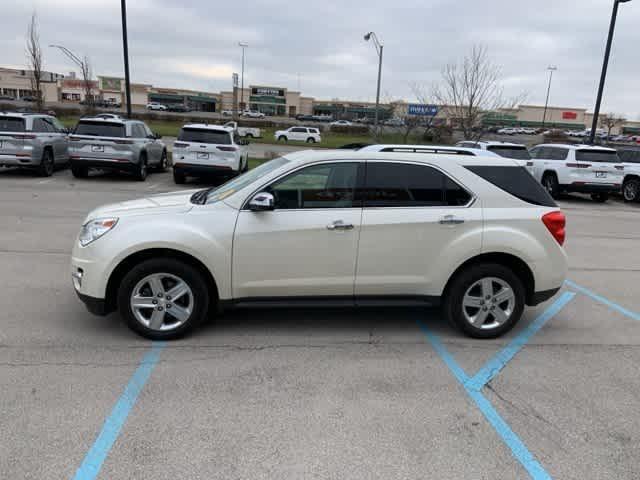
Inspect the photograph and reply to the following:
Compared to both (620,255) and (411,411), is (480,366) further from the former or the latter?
(620,255)

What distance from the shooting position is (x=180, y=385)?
3.74 metres

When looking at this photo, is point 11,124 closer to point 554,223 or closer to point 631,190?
point 554,223

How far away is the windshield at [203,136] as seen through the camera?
14.7 m

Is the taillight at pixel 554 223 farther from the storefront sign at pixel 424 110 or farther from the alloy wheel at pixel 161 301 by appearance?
the storefront sign at pixel 424 110

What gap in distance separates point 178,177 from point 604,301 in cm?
1221

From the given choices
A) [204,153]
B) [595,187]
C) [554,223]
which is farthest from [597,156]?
[554,223]

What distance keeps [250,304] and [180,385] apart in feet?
3.26

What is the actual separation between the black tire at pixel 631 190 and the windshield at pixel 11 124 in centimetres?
1908

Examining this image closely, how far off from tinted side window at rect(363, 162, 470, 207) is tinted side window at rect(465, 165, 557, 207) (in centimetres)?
30

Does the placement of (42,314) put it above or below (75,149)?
below

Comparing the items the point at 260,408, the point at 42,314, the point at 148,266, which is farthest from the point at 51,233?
the point at 260,408

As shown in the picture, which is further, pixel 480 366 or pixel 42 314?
pixel 42 314

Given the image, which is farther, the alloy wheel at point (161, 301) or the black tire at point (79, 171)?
the black tire at point (79, 171)

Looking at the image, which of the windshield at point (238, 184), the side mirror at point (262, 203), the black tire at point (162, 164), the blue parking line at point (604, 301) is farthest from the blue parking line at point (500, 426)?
the black tire at point (162, 164)
